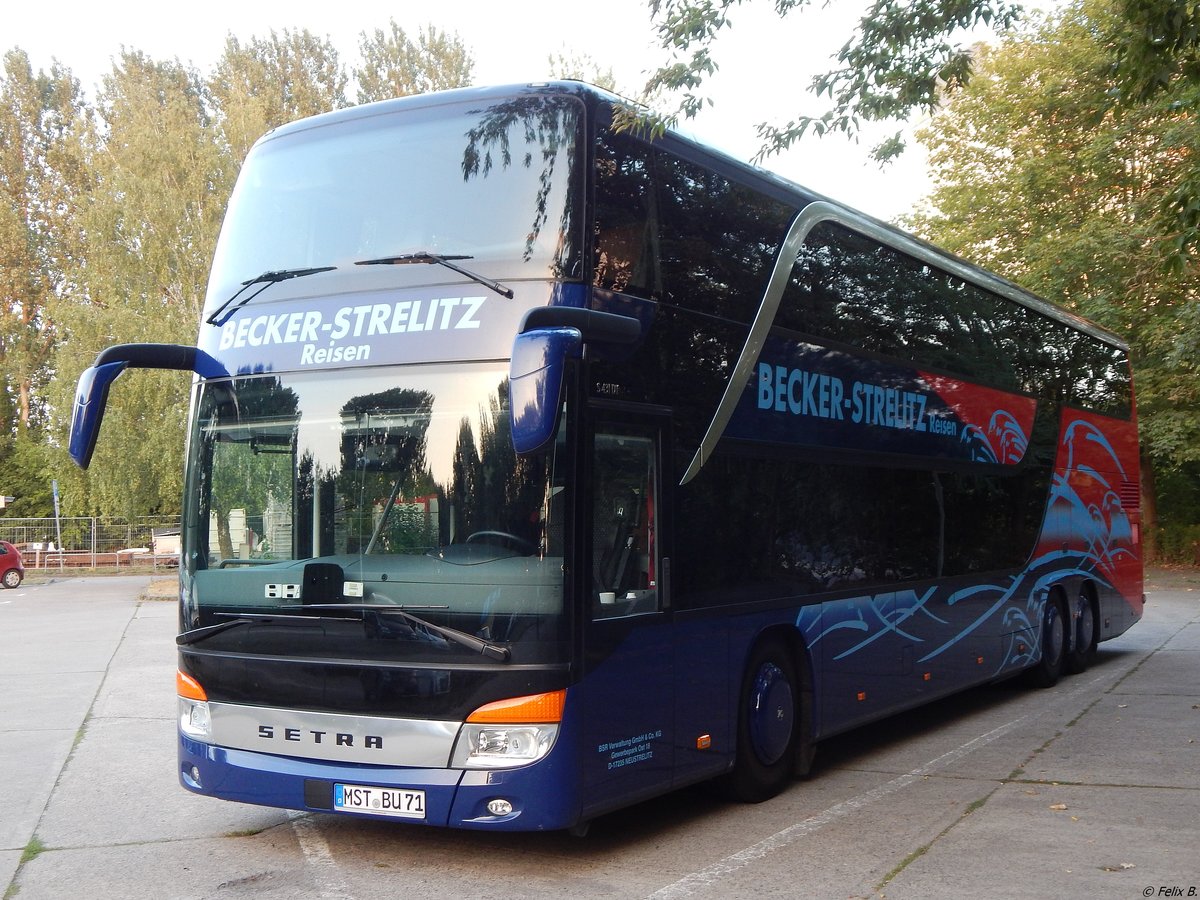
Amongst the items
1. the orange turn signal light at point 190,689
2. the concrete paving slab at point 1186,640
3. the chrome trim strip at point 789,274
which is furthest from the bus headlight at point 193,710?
the concrete paving slab at point 1186,640

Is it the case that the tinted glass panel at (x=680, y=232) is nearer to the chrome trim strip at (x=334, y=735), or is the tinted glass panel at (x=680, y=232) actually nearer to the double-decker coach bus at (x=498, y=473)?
the double-decker coach bus at (x=498, y=473)

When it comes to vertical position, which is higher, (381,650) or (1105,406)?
(1105,406)

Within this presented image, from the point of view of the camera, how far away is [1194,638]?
18.4 meters

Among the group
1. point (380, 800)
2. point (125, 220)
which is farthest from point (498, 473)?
point (125, 220)

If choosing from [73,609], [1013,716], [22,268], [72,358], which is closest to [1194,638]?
[1013,716]

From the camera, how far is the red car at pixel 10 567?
122 ft

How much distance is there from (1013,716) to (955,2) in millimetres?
6543

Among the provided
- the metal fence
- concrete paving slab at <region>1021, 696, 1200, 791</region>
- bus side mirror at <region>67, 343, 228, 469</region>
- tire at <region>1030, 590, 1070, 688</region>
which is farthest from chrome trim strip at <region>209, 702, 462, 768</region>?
the metal fence

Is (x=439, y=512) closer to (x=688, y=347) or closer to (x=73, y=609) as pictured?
(x=688, y=347)

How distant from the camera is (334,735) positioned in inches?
244

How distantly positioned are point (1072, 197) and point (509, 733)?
1177 inches

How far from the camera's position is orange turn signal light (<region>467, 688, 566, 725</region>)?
5.91 meters

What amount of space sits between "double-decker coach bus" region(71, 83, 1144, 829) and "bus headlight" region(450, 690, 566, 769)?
0.04ft

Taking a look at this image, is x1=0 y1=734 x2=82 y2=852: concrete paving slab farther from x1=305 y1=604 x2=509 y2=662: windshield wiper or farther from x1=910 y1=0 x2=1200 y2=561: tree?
x1=910 y1=0 x2=1200 y2=561: tree
